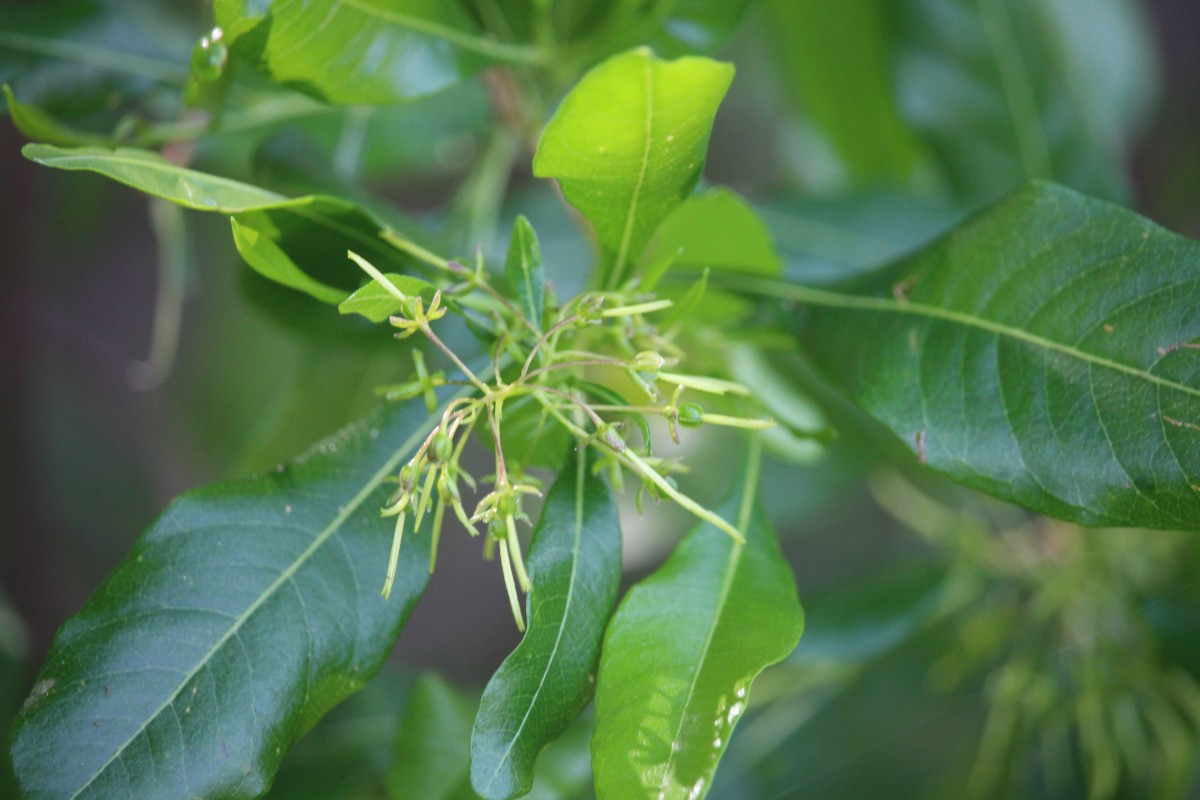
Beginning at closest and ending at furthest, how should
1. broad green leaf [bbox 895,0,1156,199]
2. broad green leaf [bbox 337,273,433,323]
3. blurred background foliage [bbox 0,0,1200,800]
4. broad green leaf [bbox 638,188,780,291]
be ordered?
broad green leaf [bbox 337,273,433,323] → broad green leaf [bbox 638,188,780,291] → blurred background foliage [bbox 0,0,1200,800] → broad green leaf [bbox 895,0,1156,199]

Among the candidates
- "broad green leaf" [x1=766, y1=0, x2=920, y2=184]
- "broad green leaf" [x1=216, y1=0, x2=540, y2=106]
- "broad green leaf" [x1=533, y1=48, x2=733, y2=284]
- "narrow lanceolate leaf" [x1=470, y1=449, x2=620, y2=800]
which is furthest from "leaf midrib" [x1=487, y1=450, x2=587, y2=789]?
"broad green leaf" [x1=766, y1=0, x2=920, y2=184]

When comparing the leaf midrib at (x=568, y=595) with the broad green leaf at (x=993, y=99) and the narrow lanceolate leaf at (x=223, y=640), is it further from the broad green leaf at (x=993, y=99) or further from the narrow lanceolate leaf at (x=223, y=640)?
the broad green leaf at (x=993, y=99)

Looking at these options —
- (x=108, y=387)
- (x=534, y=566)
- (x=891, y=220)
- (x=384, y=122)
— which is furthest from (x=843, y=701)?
(x=108, y=387)

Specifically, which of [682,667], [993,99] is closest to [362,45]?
[682,667]

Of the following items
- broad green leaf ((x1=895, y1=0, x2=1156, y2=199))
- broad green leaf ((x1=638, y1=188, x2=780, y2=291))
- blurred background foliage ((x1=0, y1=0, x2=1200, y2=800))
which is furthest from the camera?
broad green leaf ((x1=895, y1=0, x2=1156, y2=199))

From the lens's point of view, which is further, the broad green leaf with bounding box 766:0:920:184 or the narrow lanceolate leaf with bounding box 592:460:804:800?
the broad green leaf with bounding box 766:0:920:184

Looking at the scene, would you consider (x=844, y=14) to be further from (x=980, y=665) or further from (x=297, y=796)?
(x=297, y=796)

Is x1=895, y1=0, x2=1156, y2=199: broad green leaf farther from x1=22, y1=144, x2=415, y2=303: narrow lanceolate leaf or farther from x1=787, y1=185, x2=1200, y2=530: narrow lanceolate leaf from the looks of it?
x1=22, y1=144, x2=415, y2=303: narrow lanceolate leaf

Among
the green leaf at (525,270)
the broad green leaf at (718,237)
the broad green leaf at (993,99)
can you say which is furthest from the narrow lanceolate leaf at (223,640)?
the broad green leaf at (993,99)
